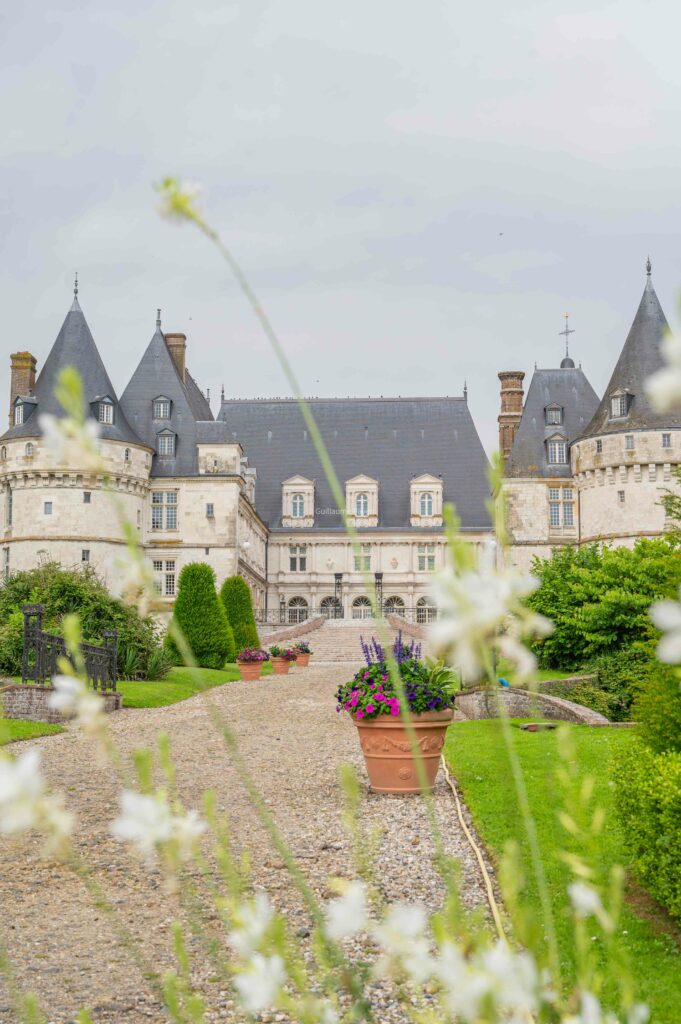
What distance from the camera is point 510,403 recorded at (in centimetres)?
5575

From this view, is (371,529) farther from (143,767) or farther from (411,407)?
(143,767)

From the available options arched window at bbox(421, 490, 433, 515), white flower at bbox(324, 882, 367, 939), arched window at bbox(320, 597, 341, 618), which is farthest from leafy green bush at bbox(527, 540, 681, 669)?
arched window at bbox(320, 597, 341, 618)

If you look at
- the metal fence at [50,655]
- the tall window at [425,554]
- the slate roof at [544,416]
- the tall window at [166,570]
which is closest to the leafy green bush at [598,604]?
the metal fence at [50,655]

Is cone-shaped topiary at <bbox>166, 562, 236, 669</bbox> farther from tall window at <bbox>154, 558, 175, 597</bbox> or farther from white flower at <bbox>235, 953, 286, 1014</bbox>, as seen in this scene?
white flower at <bbox>235, 953, 286, 1014</bbox>

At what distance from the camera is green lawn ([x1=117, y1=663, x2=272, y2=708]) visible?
18969 millimetres

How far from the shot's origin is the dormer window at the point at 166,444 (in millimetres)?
47094

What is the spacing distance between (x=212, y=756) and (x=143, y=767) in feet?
36.0

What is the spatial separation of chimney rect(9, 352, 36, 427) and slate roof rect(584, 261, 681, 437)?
22890mm

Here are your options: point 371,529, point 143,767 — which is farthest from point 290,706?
point 371,529

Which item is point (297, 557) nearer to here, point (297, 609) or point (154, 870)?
point (297, 609)

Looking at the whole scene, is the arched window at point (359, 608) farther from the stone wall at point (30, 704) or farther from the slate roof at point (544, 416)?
the stone wall at point (30, 704)

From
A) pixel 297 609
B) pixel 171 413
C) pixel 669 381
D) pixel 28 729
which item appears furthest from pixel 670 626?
pixel 297 609

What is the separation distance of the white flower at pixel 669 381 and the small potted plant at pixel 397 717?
810 cm

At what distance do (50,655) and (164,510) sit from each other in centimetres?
2990
